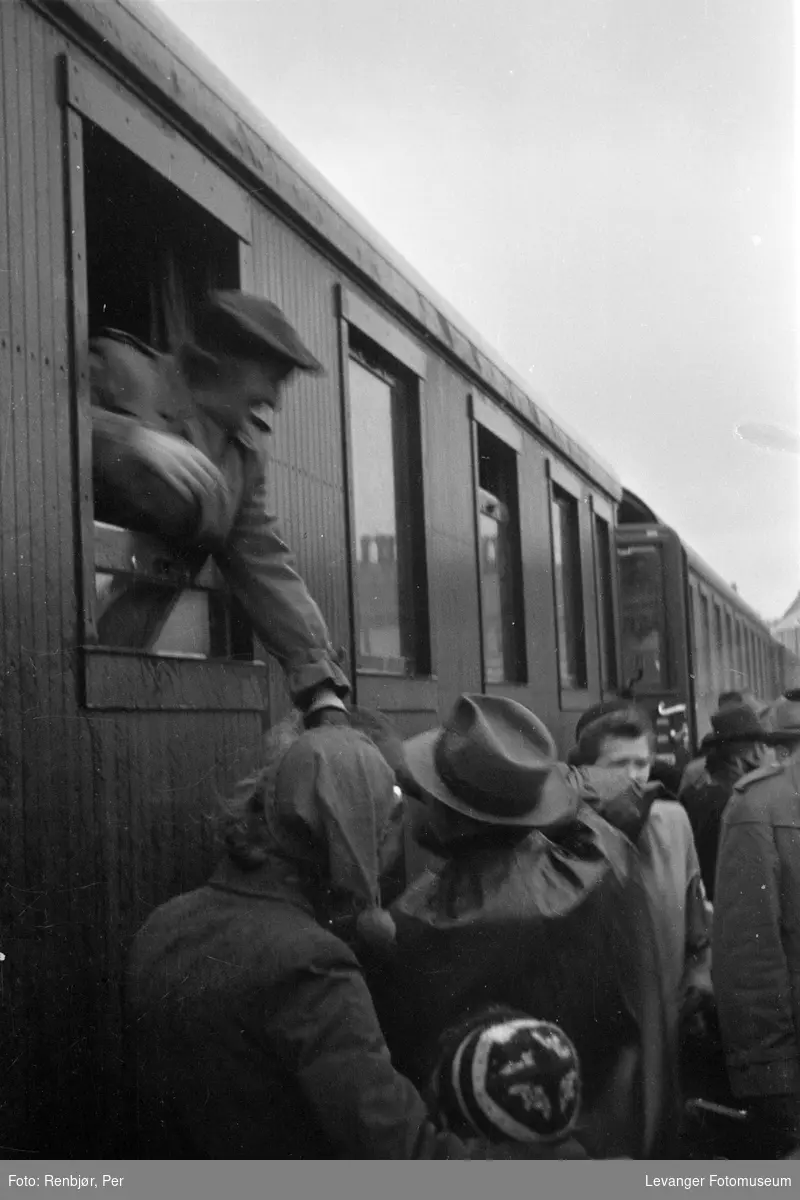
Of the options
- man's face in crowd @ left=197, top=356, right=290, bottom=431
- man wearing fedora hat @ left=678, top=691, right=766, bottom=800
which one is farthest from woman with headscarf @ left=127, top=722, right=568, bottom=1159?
man wearing fedora hat @ left=678, top=691, right=766, bottom=800

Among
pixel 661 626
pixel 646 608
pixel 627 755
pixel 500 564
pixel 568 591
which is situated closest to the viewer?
pixel 627 755

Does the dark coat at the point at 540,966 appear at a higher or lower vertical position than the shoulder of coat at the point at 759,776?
lower

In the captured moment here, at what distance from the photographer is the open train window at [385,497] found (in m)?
3.33

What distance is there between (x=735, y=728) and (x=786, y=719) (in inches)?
45.3

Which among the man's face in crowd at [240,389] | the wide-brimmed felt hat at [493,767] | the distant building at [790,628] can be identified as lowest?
the wide-brimmed felt hat at [493,767]

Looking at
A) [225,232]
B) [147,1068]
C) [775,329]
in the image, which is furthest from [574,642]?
[147,1068]

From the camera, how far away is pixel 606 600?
575 cm

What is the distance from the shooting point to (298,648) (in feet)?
9.59

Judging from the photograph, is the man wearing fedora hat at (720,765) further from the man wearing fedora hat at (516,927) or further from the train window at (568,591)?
the man wearing fedora hat at (516,927)

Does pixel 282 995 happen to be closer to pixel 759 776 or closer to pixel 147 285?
pixel 759 776

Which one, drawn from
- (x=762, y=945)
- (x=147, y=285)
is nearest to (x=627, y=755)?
(x=762, y=945)

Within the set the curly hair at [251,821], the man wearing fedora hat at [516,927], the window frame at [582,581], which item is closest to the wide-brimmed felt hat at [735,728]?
the window frame at [582,581]

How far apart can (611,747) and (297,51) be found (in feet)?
6.05

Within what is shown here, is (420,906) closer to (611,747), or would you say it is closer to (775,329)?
(611,747)
